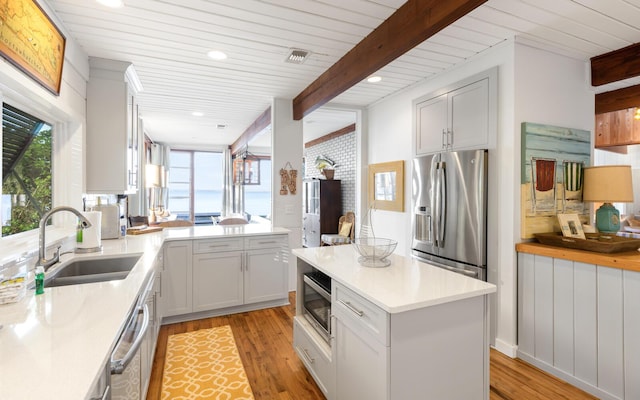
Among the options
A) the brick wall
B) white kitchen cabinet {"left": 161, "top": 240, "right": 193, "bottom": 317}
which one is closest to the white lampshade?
white kitchen cabinet {"left": 161, "top": 240, "right": 193, "bottom": 317}

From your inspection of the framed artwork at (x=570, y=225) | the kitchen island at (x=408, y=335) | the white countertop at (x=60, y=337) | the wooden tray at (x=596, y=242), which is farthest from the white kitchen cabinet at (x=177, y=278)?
the framed artwork at (x=570, y=225)

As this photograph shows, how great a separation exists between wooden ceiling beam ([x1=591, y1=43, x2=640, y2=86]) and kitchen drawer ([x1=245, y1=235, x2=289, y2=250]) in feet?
11.0

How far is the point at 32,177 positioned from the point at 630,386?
4.19 metres

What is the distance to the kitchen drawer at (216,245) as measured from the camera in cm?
316

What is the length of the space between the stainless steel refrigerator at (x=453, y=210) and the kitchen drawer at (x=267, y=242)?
1.47 m

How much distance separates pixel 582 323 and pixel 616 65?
219 centimetres

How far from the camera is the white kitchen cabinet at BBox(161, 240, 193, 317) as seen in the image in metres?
3.05

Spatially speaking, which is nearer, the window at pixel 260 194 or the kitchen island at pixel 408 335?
the kitchen island at pixel 408 335

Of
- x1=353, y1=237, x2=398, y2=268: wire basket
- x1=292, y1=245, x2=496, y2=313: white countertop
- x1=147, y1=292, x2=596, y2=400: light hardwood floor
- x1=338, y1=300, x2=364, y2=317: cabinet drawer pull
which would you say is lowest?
x1=147, y1=292, x2=596, y2=400: light hardwood floor

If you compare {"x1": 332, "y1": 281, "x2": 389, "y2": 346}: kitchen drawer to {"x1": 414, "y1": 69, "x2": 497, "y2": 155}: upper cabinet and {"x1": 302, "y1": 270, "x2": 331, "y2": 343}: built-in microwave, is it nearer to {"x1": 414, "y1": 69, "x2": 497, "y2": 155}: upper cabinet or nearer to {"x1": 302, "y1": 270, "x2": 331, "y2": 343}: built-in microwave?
{"x1": 302, "y1": 270, "x2": 331, "y2": 343}: built-in microwave

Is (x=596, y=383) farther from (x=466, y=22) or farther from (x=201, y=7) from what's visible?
(x=201, y=7)

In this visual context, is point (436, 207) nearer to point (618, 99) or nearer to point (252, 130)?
point (618, 99)

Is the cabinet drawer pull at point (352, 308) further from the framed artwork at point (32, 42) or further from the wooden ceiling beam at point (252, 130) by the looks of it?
the wooden ceiling beam at point (252, 130)

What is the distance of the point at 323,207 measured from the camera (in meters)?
6.30
